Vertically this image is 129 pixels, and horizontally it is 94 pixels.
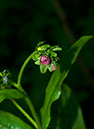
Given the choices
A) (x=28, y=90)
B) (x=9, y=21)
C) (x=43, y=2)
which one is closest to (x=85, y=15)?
(x=43, y=2)

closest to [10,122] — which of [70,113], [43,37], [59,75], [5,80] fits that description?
[5,80]

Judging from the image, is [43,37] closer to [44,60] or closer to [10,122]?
[10,122]

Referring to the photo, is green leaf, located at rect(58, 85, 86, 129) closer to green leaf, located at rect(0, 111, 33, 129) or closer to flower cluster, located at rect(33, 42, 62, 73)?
green leaf, located at rect(0, 111, 33, 129)

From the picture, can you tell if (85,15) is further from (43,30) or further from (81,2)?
(43,30)

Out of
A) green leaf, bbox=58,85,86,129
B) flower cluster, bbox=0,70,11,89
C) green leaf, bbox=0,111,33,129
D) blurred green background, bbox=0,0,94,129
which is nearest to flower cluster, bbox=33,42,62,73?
flower cluster, bbox=0,70,11,89

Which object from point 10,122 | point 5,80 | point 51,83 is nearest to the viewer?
point 5,80

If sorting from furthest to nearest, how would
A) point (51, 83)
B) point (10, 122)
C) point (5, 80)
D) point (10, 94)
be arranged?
point (10, 122) → point (51, 83) → point (5, 80) → point (10, 94)
